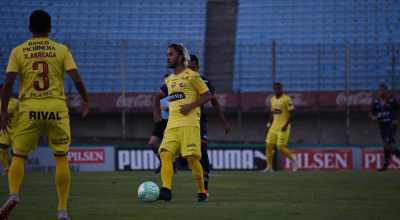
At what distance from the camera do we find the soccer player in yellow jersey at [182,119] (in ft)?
27.4

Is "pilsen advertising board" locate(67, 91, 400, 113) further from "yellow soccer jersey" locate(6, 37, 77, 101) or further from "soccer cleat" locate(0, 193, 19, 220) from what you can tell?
"soccer cleat" locate(0, 193, 19, 220)

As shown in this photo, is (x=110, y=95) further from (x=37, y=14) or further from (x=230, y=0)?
(x=37, y=14)

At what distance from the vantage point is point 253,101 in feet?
71.9

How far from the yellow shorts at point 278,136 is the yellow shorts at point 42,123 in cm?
1299

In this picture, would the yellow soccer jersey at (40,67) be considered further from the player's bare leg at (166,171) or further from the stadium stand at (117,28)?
the stadium stand at (117,28)

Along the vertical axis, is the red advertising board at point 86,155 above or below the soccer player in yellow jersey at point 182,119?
below

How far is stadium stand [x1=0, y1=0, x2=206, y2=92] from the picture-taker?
2317 centimetres

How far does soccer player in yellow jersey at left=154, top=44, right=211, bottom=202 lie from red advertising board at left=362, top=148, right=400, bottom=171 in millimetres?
14308

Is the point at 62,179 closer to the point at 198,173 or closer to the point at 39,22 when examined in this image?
the point at 39,22

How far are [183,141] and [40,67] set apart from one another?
2.50 m

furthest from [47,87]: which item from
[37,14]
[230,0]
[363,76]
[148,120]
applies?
[230,0]

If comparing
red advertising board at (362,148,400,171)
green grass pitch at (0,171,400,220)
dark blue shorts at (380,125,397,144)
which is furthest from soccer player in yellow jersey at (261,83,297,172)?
green grass pitch at (0,171,400,220)

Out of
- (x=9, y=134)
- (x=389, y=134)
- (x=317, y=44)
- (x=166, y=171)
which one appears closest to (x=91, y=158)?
(x=9, y=134)

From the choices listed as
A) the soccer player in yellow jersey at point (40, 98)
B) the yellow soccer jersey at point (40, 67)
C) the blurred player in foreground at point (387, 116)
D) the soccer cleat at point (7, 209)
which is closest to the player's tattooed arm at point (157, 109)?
the soccer player in yellow jersey at point (40, 98)
